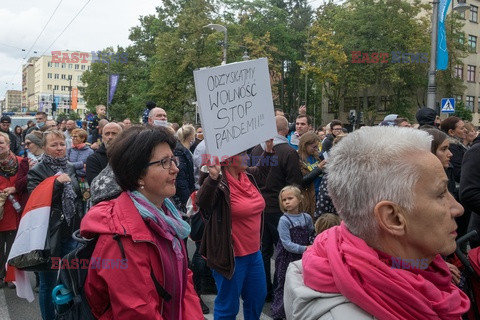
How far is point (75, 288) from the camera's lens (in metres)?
2.12

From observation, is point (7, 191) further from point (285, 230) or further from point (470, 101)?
point (470, 101)

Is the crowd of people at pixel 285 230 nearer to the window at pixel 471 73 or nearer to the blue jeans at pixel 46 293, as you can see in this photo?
A: the blue jeans at pixel 46 293

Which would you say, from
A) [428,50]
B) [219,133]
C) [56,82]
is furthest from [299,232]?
[56,82]

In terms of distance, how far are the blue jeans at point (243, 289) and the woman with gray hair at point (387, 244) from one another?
2240 millimetres

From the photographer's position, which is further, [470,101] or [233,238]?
[470,101]

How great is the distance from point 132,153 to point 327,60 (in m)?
35.5

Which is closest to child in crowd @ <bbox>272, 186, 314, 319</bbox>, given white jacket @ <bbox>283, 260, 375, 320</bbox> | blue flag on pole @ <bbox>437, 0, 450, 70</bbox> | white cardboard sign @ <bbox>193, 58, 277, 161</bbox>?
white cardboard sign @ <bbox>193, 58, 277, 161</bbox>

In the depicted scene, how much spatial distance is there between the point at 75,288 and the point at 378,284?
1.48m

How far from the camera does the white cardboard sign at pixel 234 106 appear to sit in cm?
320

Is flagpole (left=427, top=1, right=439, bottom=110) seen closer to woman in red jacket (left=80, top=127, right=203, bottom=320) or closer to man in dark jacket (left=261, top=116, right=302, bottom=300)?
man in dark jacket (left=261, top=116, right=302, bottom=300)

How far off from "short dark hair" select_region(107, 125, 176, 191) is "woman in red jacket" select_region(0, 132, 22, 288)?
3.81 m

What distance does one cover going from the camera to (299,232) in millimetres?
4730

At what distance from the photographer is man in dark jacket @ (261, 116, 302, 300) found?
526cm

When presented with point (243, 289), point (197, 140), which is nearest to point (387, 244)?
point (243, 289)
